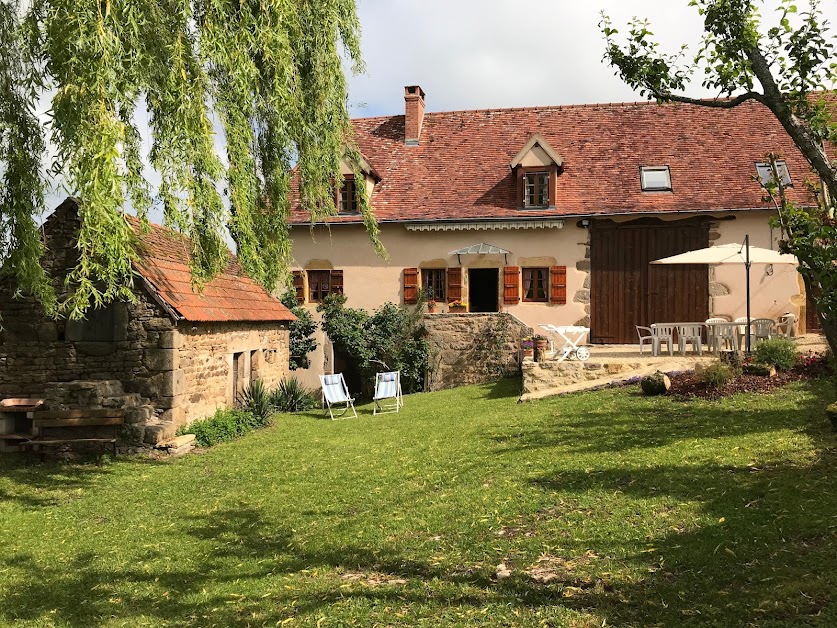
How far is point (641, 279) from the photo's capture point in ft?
55.2

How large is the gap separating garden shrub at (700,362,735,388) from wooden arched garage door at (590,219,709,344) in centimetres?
659

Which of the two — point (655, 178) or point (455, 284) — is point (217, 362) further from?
point (655, 178)

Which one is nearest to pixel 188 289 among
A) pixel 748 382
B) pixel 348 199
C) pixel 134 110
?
pixel 134 110

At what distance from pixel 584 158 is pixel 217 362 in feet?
37.5

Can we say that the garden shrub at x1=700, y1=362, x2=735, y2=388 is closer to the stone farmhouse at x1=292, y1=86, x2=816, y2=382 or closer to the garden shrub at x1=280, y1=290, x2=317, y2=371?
the stone farmhouse at x1=292, y1=86, x2=816, y2=382

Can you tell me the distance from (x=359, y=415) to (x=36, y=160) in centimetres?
787

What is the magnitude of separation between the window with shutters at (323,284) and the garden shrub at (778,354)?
10.4m

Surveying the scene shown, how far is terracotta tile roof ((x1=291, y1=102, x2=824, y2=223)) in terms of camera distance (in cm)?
1694

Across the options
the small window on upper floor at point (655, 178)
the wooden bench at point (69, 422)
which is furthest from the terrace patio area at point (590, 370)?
the wooden bench at point (69, 422)

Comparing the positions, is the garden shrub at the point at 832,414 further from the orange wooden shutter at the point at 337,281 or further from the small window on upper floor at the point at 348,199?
the small window on upper floor at the point at 348,199

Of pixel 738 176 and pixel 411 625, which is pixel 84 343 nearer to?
pixel 411 625

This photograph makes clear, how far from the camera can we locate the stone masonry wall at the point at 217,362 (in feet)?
34.8

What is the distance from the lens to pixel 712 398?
9.80 metres

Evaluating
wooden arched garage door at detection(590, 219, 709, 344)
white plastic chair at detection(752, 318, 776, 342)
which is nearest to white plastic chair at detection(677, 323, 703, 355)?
white plastic chair at detection(752, 318, 776, 342)
